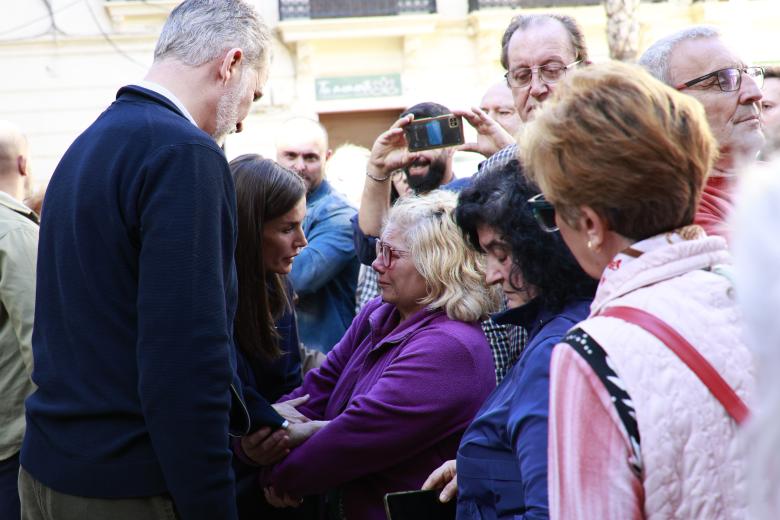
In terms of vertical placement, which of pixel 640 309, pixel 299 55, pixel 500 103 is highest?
pixel 640 309

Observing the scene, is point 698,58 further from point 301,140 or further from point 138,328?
point 301,140

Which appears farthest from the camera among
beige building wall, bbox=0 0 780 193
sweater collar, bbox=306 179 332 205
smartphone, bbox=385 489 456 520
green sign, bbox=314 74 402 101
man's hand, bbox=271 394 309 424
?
green sign, bbox=314 74 402 101

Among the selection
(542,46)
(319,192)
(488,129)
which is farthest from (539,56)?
(319,192)

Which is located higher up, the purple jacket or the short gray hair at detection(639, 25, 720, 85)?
the short gray hair at detection(639, 25, 720, 85)

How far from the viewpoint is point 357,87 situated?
1383cm

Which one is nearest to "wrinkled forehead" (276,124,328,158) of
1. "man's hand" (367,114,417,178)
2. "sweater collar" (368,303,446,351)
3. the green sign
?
"man's hand" (367,114,417,178)

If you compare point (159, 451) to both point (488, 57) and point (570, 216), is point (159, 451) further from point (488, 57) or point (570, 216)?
point (488, 57)

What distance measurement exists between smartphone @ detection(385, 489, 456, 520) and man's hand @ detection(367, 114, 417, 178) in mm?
1592

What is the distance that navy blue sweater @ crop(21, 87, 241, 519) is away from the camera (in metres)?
1.96

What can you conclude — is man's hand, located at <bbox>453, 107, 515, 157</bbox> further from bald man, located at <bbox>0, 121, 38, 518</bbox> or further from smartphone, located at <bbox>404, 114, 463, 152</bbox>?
bald man, located at <bbox>0, 121, 38, 518</bbox>

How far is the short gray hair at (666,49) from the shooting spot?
2.44m

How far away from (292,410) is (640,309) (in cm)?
176

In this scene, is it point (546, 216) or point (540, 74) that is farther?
point (540, 74)

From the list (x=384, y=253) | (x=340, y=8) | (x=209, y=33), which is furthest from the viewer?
(x=340, y=8)
